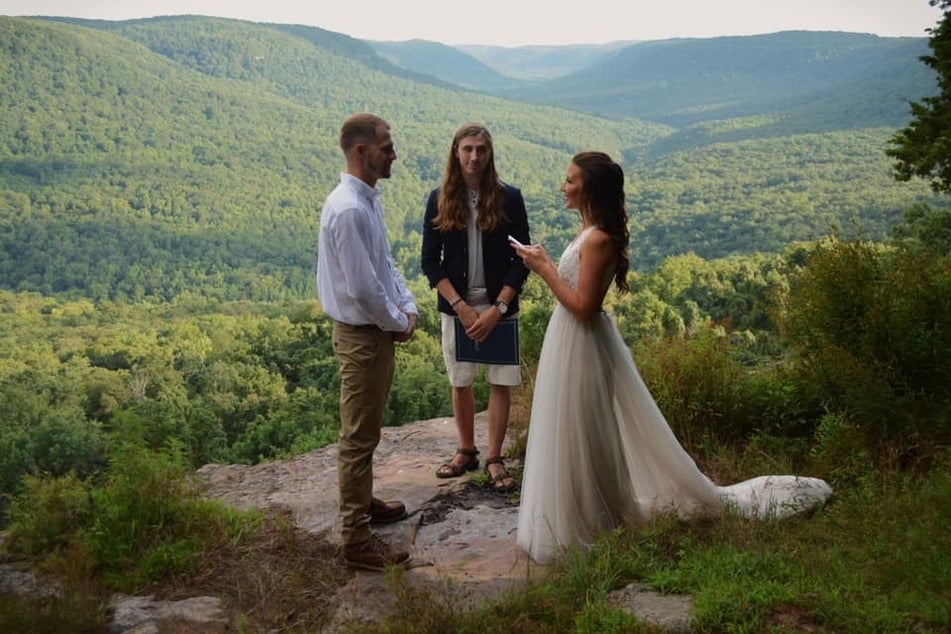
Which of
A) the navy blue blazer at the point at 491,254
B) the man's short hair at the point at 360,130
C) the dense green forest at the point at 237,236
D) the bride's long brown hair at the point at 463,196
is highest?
the man's short hair at the point at 360,130

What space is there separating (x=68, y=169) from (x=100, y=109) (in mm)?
37155

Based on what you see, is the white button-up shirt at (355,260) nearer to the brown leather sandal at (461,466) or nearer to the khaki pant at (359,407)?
the khaki pant at (359,407)

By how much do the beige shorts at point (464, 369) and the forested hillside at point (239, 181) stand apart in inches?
2601

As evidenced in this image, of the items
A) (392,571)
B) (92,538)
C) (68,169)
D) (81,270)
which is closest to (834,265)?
(392,571)

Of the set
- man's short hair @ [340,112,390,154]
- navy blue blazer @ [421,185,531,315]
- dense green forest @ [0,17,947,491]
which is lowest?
dense green forest @ [0,17,947,491]

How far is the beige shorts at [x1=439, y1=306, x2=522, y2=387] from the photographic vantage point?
487 cm

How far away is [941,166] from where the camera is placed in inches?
460

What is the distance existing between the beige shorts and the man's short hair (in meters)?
1.43

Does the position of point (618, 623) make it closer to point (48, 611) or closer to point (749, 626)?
point (749, 626)

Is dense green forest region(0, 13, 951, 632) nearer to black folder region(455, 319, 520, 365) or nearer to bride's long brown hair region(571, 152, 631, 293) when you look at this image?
black folder region(455, 319, 520, 365)

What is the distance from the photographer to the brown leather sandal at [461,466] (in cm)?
524

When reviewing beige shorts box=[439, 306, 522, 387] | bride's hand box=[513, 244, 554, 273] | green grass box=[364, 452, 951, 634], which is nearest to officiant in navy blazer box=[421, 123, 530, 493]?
beige shorts box=[439, 306, 522, 387]

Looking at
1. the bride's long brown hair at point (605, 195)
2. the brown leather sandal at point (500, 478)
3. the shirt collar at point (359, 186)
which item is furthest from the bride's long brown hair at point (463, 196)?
the brown leather sandal at point (500, 478)

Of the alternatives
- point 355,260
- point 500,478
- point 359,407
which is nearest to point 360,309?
point 355,260
